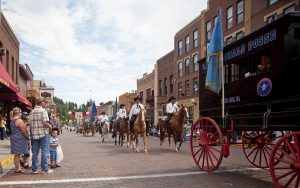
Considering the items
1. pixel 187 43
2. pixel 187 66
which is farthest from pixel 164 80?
pixel 187 43

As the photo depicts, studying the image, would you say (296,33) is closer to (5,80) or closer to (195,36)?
(5,80)

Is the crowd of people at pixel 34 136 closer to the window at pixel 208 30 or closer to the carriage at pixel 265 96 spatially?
the carriage at pixel 265 96

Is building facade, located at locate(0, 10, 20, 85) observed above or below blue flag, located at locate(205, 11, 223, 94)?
above

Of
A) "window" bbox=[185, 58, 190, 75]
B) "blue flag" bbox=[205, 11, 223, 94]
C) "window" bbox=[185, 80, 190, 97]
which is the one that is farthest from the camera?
"window" bbox=[185, 58, 190, 75]

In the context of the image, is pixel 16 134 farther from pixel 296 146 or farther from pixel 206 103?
pixel 296 146

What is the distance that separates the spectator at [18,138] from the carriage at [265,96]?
464 cm

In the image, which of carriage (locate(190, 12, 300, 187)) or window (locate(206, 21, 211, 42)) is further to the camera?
window (locate(206, 21, 211, 42))

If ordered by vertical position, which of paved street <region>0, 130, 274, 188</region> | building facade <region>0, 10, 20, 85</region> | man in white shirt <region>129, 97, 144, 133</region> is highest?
building facade <region>0, 10, 20, 85</region>

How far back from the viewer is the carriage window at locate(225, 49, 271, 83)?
24.7ft

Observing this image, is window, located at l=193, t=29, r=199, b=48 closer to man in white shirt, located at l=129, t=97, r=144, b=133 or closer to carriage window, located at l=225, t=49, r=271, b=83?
man in white shirt, located at l=129, t=97, r=144, b=133

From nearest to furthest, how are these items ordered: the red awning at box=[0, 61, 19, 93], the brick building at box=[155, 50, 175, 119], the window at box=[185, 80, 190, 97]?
the red awning at box=[0, 61, 19, 93], the window at box=[185, 80, 190, 97], the brick building at box=[155, 50, 175, 119]

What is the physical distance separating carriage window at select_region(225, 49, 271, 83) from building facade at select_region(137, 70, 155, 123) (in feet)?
133

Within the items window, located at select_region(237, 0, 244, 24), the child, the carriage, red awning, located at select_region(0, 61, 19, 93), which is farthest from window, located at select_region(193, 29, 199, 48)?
the child

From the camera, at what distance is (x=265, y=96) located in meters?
7.26
